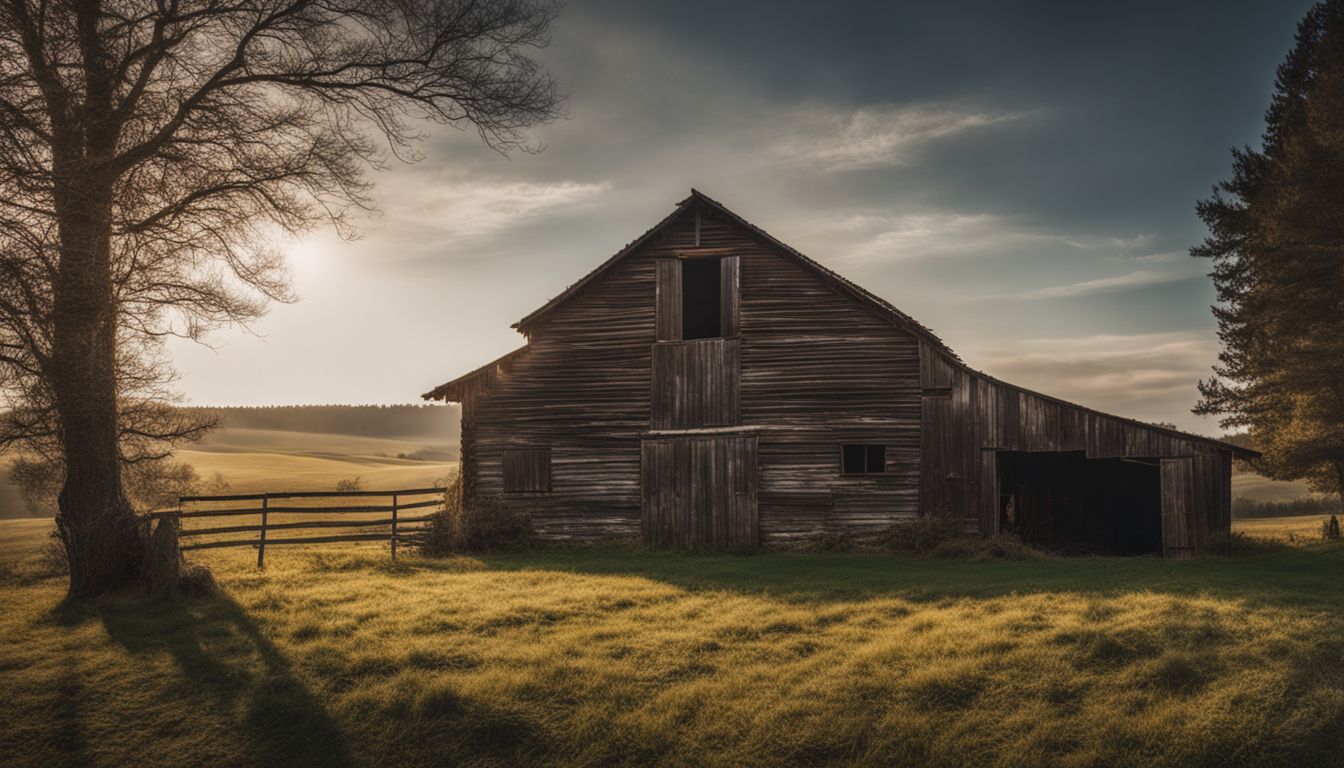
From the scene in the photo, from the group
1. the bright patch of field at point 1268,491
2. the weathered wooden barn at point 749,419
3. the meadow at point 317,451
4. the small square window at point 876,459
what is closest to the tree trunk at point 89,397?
the meadow at point 317,451

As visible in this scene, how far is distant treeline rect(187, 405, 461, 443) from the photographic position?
5768 inches

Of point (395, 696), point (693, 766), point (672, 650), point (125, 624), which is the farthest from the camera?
point (125, 624)

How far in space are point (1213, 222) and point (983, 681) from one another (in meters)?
27.2

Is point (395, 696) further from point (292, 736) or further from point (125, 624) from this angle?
point (125, 624)

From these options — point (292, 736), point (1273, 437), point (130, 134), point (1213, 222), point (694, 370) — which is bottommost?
point (292, 736)

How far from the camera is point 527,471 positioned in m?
22.7

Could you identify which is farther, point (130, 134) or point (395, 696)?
point (130, 134)

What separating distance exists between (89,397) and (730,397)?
13.8m

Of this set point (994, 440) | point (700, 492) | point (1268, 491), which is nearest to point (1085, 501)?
point (994, 440)

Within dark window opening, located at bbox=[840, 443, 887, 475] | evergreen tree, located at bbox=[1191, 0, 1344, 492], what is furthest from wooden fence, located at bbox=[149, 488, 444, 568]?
evergreen tree, located at bbox=[1191, 0, 1344, 492]

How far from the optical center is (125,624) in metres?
12.1

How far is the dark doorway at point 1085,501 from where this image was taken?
2620 centimetres

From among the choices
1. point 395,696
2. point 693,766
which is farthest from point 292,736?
point 693,766

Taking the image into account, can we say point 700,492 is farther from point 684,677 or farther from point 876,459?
point 684,677
